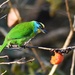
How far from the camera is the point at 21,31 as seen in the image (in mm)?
3867

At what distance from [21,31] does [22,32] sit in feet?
0.06

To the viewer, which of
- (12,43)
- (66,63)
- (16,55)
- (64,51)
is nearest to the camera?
(64,51)

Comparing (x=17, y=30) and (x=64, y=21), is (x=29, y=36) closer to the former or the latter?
(x=17, y=30)

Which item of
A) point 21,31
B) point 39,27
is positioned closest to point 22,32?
point 21,31

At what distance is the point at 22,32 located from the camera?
12.7ft

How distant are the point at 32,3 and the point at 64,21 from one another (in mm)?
819

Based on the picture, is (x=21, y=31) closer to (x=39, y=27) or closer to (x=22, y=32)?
(x=22, y=32)

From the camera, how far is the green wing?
148 inches

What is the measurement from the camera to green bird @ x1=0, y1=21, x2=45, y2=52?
3.74m

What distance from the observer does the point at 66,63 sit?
746 centimetres

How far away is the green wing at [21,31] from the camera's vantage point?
3759mm

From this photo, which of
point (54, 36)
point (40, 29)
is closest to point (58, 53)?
point (40, 29)

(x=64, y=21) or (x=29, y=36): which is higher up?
(x=29, y=36)

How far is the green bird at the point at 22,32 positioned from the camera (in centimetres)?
374
